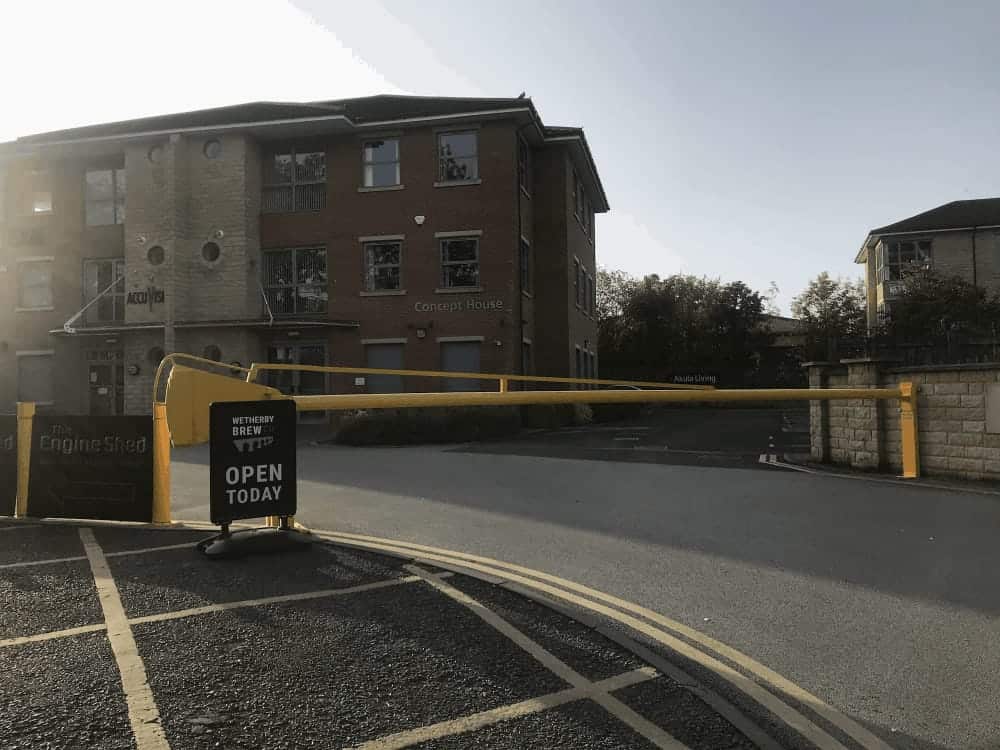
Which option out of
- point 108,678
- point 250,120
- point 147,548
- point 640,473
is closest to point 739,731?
point 108,678

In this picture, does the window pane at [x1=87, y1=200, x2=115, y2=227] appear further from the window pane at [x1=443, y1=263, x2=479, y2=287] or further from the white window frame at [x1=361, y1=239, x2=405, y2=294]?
the window pane at [x1=443, y1=263, x2=479, y2=287]

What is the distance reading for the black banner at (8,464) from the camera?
8328 mm

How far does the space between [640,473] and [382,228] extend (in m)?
16.2

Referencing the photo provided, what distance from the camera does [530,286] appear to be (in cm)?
2830

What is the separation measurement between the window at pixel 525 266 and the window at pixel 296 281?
23.0 feet

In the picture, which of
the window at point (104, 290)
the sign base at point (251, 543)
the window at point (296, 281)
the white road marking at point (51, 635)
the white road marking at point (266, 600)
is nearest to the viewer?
the white road marking at point (51, 635)

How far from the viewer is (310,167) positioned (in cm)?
2686

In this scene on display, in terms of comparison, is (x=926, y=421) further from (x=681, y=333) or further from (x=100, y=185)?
(x=681, y=333)

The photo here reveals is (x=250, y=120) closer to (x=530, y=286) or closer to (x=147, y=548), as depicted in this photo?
(x=530, y=286)

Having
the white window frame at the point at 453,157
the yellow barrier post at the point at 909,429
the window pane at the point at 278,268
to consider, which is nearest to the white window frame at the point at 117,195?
the window pane at the point at 278,268

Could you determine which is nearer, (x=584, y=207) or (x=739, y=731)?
(x=739, y=731)

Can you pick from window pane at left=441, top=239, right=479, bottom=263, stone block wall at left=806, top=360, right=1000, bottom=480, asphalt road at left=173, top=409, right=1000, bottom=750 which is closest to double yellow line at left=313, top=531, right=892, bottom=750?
asphalt road at left=173, top=409, right=1000, bottom=750

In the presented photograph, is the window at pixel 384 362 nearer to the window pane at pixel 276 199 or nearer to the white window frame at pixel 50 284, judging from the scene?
the window pane at pixel 276 199

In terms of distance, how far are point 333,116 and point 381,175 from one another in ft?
8.23
